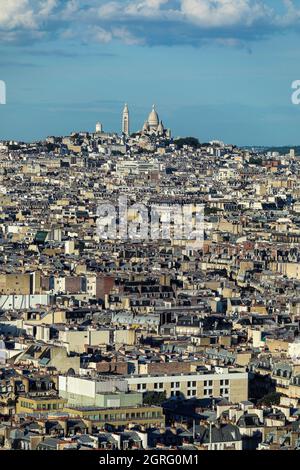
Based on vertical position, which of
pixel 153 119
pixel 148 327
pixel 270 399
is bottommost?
pixel 270 399

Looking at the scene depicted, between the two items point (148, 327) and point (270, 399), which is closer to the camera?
point (270, 399)

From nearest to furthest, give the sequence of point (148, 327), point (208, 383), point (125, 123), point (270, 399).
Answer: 1. point (270, 399)
2. point (208, 383)
3. point (148, 327)
4. point (125, 123)

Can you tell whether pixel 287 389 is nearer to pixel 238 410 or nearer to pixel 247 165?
pixel 238 410

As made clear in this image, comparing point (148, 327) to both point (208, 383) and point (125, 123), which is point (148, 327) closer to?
point (208, 383)

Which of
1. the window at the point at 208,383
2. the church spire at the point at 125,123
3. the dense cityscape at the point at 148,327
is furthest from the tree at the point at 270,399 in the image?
the church spire at the point at 125,123

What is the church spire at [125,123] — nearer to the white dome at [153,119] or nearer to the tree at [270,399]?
the white dome at [153,119]

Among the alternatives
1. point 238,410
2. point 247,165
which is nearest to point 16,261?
point 238,410

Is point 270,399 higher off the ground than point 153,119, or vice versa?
point 153,119

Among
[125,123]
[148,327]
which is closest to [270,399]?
[148,327]

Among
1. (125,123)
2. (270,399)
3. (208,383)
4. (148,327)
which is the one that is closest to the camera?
(270,399)
